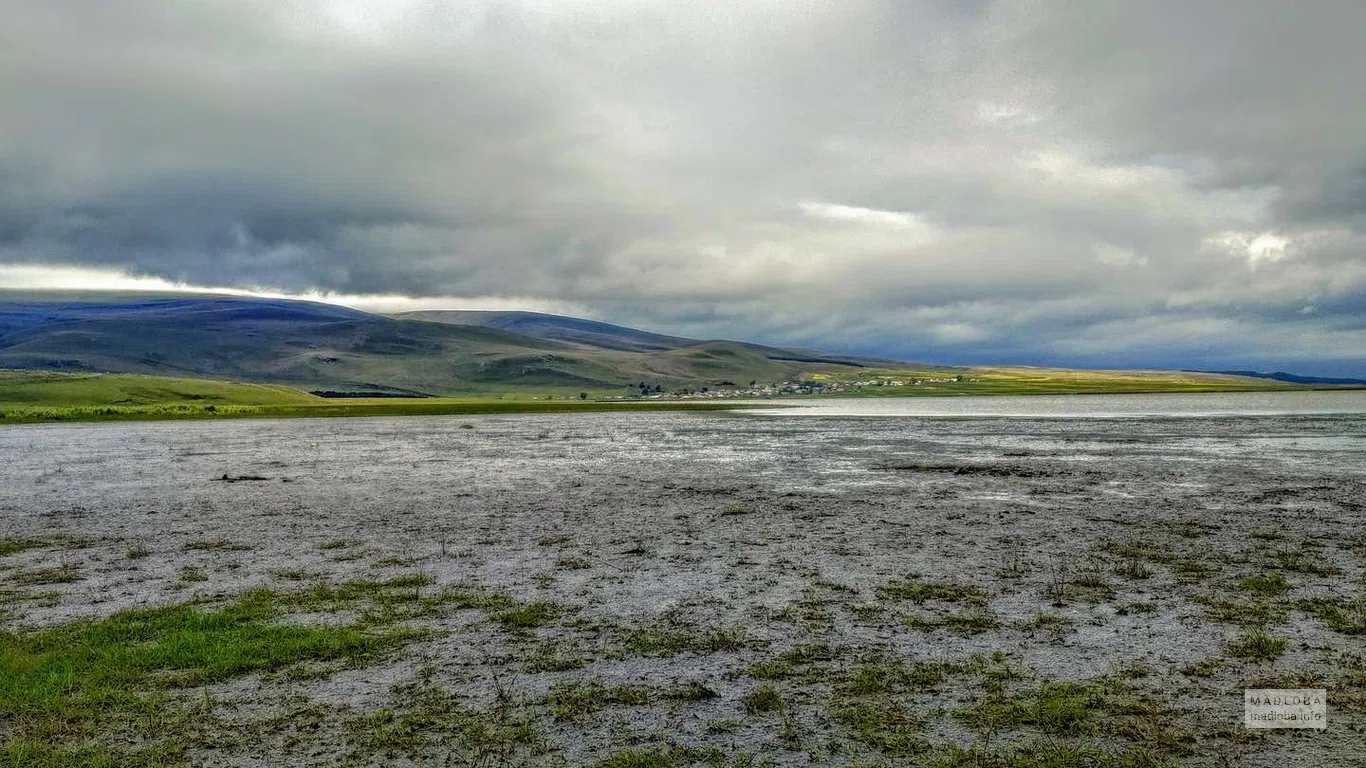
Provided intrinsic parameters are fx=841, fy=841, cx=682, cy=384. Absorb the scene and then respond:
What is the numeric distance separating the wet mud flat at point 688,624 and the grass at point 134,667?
0.16 feet

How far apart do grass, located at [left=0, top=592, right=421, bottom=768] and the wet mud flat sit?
5cm

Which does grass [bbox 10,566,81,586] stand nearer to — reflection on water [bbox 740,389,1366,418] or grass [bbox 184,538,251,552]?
grass [bbox 184,538,251,552]

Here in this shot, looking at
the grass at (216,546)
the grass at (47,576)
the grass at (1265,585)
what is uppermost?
the grass at (1265,585)

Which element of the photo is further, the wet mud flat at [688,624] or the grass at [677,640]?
the grass at [677,640]

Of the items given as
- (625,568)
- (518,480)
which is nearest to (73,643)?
(625,568)

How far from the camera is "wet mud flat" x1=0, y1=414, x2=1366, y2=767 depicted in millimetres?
8812

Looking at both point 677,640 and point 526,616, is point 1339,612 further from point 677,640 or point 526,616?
point 526,616

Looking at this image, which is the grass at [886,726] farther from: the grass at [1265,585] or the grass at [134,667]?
the grass at [1265,585]

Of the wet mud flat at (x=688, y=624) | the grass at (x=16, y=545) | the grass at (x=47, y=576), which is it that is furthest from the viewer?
the grass at (x=16, y=545)

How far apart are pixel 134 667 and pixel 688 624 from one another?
763cm

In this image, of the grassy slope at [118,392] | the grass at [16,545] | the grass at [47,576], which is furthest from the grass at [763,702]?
the grassy slope at [118,392]

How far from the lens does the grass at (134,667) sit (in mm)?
8812

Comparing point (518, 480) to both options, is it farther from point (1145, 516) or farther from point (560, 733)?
point (560, 733)

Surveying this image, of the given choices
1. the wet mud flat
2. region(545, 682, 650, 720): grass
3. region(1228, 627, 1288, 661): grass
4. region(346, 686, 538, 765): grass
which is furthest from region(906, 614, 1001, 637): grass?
region(346, 686, 538, 765): grass
